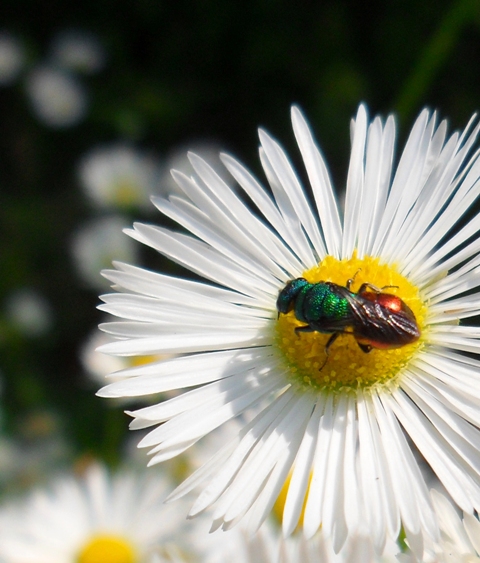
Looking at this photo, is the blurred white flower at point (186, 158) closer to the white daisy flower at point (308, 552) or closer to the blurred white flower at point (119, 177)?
the blurred white flower at point (119, 177)

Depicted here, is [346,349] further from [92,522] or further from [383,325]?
[92,522]

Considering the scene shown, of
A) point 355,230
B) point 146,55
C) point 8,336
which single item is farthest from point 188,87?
point 355,230

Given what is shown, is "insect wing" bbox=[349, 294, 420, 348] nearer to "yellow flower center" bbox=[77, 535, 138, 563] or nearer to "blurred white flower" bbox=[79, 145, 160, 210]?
"yellow flower center" bbox=[77, 535, 138, 563]

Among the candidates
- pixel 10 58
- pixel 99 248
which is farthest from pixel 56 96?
pixel 99 248

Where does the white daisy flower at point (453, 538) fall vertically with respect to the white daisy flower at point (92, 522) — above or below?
below

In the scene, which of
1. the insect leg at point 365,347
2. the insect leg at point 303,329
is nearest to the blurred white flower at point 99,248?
the insect leg at point 303,329

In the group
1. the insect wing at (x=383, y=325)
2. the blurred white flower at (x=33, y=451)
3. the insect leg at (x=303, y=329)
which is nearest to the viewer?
the insect wing at (x=383, y=325)

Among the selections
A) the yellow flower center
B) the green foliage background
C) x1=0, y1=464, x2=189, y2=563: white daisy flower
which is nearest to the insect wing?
x1=0, y1=464, x2=189, y2=563: white daisy flower
